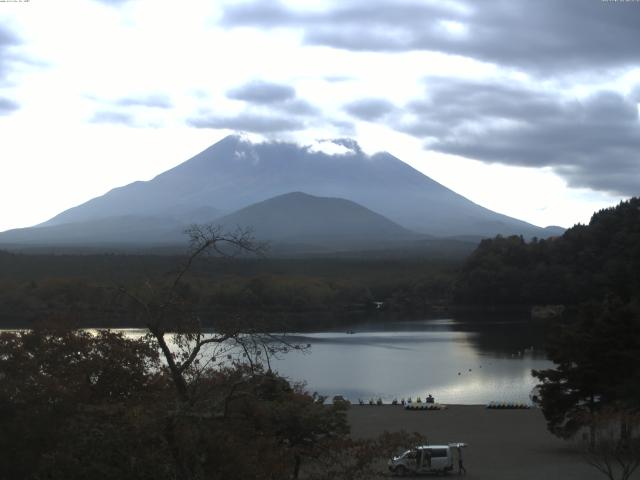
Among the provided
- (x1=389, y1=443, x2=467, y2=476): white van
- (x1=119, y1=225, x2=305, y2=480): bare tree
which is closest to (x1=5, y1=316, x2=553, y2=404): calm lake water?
(x1=389, y1=443, x2=467, y2=476): white van

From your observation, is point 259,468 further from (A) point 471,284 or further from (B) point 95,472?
(A) point 471,284

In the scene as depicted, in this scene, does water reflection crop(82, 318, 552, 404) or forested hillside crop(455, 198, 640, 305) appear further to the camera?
forested hillside crop(455, 198, 640, 305)

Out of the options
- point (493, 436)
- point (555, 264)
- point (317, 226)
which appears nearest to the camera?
point (493, 436)

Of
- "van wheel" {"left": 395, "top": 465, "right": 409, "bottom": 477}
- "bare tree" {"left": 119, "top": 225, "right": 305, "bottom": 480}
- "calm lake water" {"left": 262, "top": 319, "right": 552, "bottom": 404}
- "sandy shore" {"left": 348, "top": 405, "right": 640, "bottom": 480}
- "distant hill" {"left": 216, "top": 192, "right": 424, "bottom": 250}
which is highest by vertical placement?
"distant hill" {"left": 216, "top": 192, "right": 424, "bottom": 250}

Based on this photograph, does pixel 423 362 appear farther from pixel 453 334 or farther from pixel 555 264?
pixel 555 264

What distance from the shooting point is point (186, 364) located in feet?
19.9

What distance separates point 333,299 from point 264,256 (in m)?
61.8

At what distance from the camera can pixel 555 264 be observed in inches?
2557

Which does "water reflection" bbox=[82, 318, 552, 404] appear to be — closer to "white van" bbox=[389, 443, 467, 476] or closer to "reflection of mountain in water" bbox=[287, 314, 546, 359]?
"reflection of mountain in water" bbox=[287, 314, 546, 359]

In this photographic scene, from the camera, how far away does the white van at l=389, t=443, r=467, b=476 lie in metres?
14.2

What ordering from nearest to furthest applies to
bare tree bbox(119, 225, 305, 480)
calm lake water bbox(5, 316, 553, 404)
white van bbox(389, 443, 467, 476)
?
bare tree bbox(119, 225, 305, 480) < white van bbox(389, 443, 467, 476) < calm lake water bbox(5, 316, 553, 404)

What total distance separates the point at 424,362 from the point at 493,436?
17170mm

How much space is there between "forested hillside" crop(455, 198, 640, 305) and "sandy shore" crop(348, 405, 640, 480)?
3801 centimetres

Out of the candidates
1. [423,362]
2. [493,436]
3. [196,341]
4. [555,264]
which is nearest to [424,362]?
[423,362]
